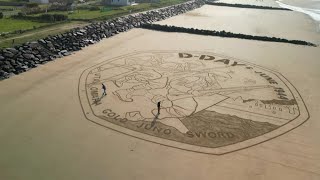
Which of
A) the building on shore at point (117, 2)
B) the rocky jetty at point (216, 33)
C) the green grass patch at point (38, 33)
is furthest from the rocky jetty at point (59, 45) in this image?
the building on shore at point (117, 2)

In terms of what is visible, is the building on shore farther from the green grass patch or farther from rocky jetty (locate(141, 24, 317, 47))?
the green grass patch

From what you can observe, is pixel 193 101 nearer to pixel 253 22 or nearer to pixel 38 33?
pixel 38 33

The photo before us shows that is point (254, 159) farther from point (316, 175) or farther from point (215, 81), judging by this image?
point (215, 81)

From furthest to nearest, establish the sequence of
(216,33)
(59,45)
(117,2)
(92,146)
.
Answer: (117,2)
(216,33)
(59,45)
(92,146)

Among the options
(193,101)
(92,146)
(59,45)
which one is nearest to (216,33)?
(59,45)

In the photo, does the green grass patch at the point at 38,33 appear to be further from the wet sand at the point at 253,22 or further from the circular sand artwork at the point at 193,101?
the wet sand at the point at 253,22

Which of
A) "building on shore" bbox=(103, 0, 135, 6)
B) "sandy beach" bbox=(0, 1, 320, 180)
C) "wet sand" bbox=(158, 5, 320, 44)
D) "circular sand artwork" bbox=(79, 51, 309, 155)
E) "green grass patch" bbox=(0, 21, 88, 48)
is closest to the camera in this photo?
"sandy beach" bbox=(0, 1, 320, 180)

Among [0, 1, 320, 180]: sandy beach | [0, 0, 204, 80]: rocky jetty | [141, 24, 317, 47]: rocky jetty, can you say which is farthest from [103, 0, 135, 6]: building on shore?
[0, 1, 320, 180]: sandy beach
